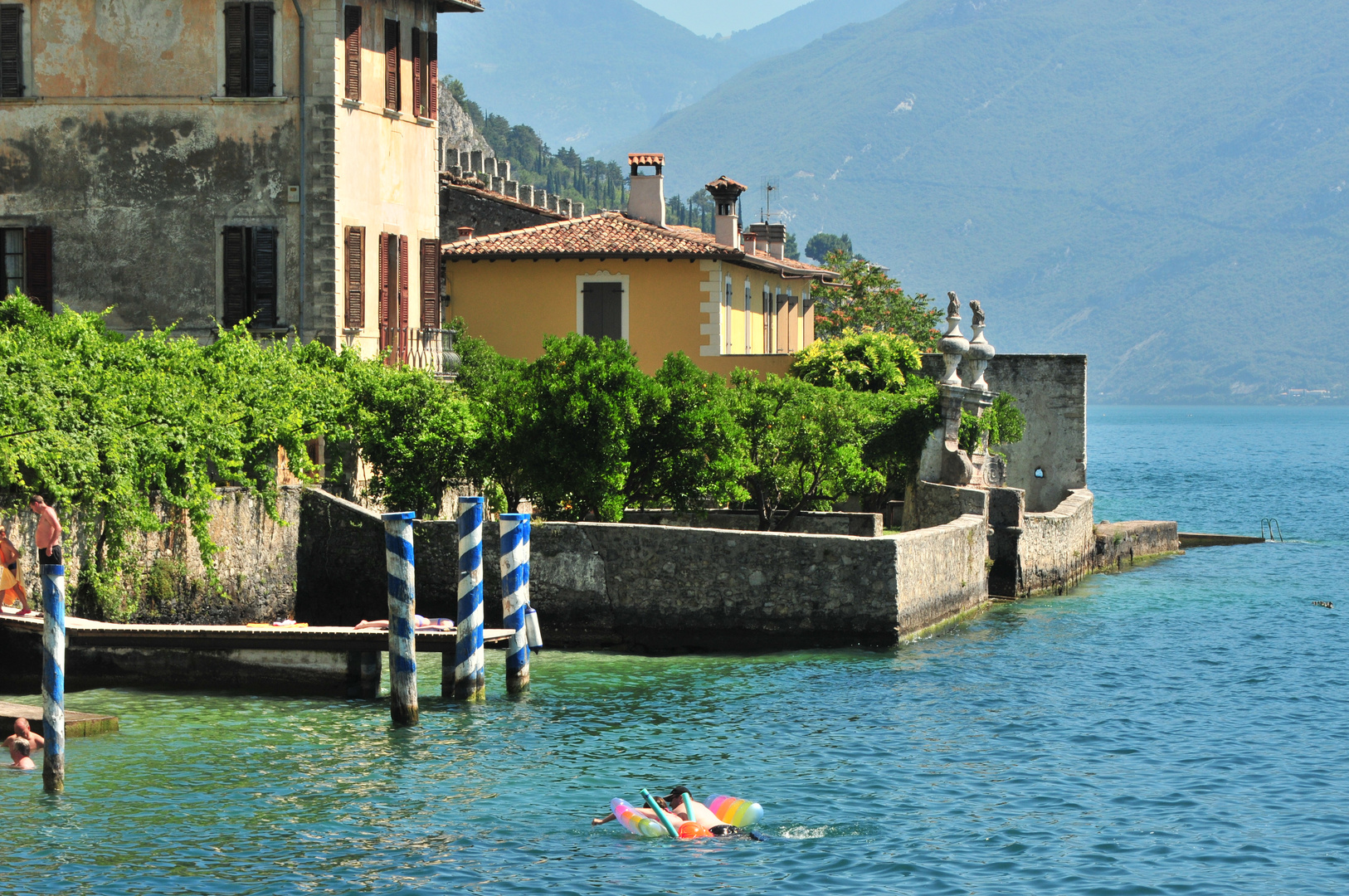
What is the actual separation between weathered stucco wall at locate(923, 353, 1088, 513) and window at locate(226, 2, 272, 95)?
20.0 m

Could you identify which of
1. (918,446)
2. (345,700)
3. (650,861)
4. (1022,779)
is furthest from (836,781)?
(918,446)

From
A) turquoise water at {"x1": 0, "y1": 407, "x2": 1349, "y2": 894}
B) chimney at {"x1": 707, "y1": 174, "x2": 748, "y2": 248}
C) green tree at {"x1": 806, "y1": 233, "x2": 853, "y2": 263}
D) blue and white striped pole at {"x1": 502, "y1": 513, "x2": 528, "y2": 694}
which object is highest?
green tree at {"x1": 806, "y1": 233, "x2": 853, "y2": 263}

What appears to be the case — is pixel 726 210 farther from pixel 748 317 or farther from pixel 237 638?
pixel 237 638

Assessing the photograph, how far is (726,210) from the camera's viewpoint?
48.7 metres

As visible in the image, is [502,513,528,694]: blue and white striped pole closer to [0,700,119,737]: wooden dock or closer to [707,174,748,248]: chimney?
[0,700,119,737]: wooden dock

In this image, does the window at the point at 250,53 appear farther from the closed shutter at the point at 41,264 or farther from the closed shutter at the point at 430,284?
the closed shutter at the point at 430,284

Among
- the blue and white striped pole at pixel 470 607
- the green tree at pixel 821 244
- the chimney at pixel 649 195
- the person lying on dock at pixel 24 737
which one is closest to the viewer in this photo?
the person lying on dock at pixel 24 737

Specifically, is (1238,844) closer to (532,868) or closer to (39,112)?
(532,868)

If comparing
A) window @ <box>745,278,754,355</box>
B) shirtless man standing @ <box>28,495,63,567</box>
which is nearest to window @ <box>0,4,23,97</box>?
shirtless man standing @ <box>28,495,63,567</box>

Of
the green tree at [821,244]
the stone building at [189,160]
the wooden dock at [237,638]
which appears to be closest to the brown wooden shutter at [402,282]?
the stone building at [189,160]

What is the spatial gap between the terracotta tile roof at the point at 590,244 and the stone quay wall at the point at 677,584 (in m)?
15.8

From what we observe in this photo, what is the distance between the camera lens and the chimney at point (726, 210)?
4781 cm

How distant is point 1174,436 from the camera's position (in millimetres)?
183875

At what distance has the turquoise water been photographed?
14359 mm
